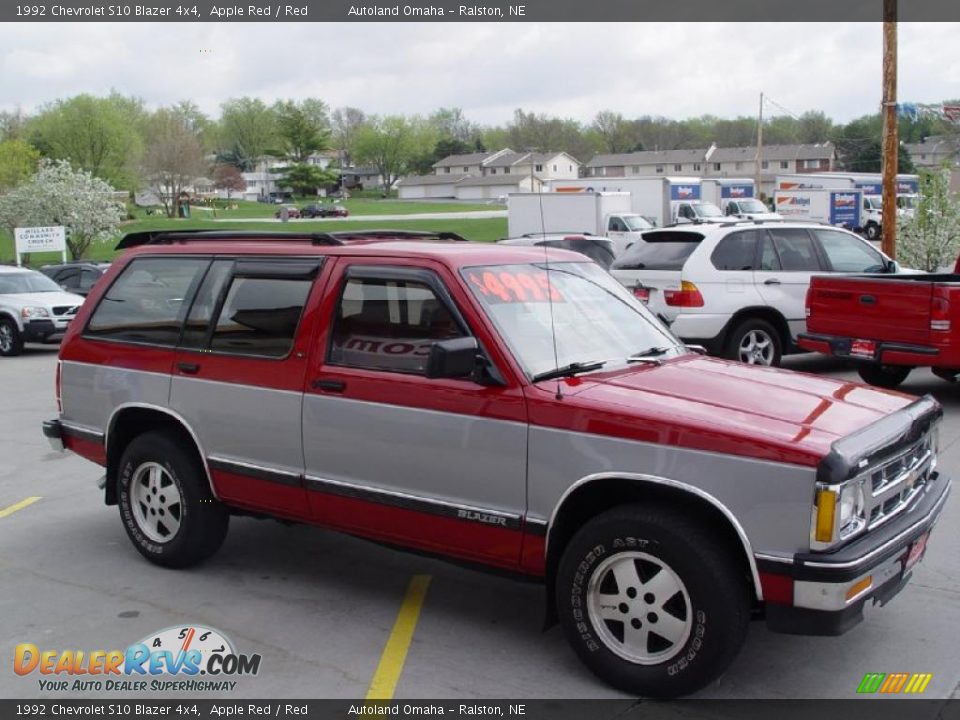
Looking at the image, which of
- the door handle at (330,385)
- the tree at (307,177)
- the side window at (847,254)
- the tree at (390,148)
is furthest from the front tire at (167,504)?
the tree at (390,148)

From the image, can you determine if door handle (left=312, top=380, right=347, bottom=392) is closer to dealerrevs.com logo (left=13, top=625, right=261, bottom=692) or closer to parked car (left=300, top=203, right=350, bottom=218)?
dealerrevs.com logo (left=13, top=625, right=261, bottom=692)

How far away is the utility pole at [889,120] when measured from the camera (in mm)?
15398

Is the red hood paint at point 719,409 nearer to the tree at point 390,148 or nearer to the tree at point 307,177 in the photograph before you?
the tree at point 307,177

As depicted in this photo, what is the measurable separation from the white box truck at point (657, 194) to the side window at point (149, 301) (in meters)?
40.3

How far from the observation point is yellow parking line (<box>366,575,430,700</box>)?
4.25 m

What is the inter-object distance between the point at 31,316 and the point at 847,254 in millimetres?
13950

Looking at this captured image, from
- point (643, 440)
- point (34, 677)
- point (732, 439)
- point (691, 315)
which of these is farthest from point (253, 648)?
point (691, 315)

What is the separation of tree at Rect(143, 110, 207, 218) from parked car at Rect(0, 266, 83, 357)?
58.1m

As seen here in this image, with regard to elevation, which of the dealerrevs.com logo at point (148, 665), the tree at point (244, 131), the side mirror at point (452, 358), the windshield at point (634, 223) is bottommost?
the dealerrevs.com logo at point (148, 665)

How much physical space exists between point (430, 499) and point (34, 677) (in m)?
1.95

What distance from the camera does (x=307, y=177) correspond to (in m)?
70.6

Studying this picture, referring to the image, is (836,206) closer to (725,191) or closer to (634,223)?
Answer: (725,191)

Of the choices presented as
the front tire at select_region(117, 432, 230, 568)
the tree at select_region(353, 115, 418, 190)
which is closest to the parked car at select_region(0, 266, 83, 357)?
the front tire at select_region(117, 432, 230, 568)

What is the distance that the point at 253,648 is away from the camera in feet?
15.3
